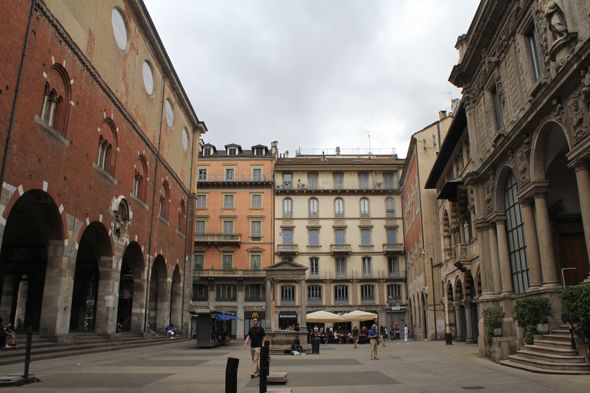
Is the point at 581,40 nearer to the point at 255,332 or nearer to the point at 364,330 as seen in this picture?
the point at 255,332

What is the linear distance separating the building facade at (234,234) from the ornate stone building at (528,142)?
112 ft

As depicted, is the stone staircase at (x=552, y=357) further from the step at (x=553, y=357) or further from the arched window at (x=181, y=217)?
the arched window at (x=181, y=217)

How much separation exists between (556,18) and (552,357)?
31.0 ft

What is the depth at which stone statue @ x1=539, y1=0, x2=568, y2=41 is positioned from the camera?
12.9 meters

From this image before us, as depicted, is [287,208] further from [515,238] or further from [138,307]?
[515,238]

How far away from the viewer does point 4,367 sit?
1296cm

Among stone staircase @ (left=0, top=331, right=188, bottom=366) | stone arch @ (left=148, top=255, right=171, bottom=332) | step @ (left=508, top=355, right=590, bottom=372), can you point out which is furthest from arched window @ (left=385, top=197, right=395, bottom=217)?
step @ (left=508, top=355, right=590, bottom=372)

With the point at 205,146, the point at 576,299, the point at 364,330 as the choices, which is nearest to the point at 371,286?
the point at 364,330

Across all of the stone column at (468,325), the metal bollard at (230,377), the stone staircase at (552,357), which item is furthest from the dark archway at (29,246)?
the stone column at (468,325)

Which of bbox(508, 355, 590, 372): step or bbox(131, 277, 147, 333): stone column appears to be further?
bbox(131, 277, 147, 333): stone column

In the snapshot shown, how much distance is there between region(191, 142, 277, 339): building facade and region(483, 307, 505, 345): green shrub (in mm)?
34599

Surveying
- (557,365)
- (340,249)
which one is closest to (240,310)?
(340,249)

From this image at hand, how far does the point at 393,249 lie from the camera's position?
51.8 meters

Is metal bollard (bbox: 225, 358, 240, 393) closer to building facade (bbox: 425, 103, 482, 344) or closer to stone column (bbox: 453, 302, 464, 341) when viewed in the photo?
building facade (bbox: 425, 103, 482, 344)
